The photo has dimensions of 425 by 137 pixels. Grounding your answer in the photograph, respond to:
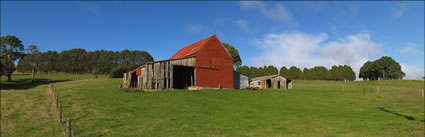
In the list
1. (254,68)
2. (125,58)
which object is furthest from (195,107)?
(125,58)

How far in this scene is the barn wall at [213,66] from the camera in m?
36.9

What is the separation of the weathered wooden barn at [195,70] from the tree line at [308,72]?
210 ft

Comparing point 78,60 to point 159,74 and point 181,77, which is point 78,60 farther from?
point 159,74

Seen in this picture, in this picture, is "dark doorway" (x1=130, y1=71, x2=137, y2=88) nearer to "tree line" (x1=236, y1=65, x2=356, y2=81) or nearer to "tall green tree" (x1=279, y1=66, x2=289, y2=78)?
"tree line" (x1=236, y1=65, x2=356, y2=81)

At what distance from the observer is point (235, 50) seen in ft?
268

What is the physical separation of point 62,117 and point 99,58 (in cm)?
11720

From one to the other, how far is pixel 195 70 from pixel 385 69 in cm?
10509

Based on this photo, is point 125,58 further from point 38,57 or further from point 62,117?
point 62,117

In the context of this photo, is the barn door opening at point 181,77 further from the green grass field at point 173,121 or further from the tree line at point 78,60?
the tree line at point 78,60

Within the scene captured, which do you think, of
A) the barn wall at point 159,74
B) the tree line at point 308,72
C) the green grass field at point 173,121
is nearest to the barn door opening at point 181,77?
the barn wall at point 159,74

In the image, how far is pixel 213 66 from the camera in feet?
127

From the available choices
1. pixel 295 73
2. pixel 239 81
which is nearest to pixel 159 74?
pixel 239 81

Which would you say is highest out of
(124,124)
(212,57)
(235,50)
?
(235,50)

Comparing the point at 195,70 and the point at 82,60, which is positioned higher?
the point at 82,60
